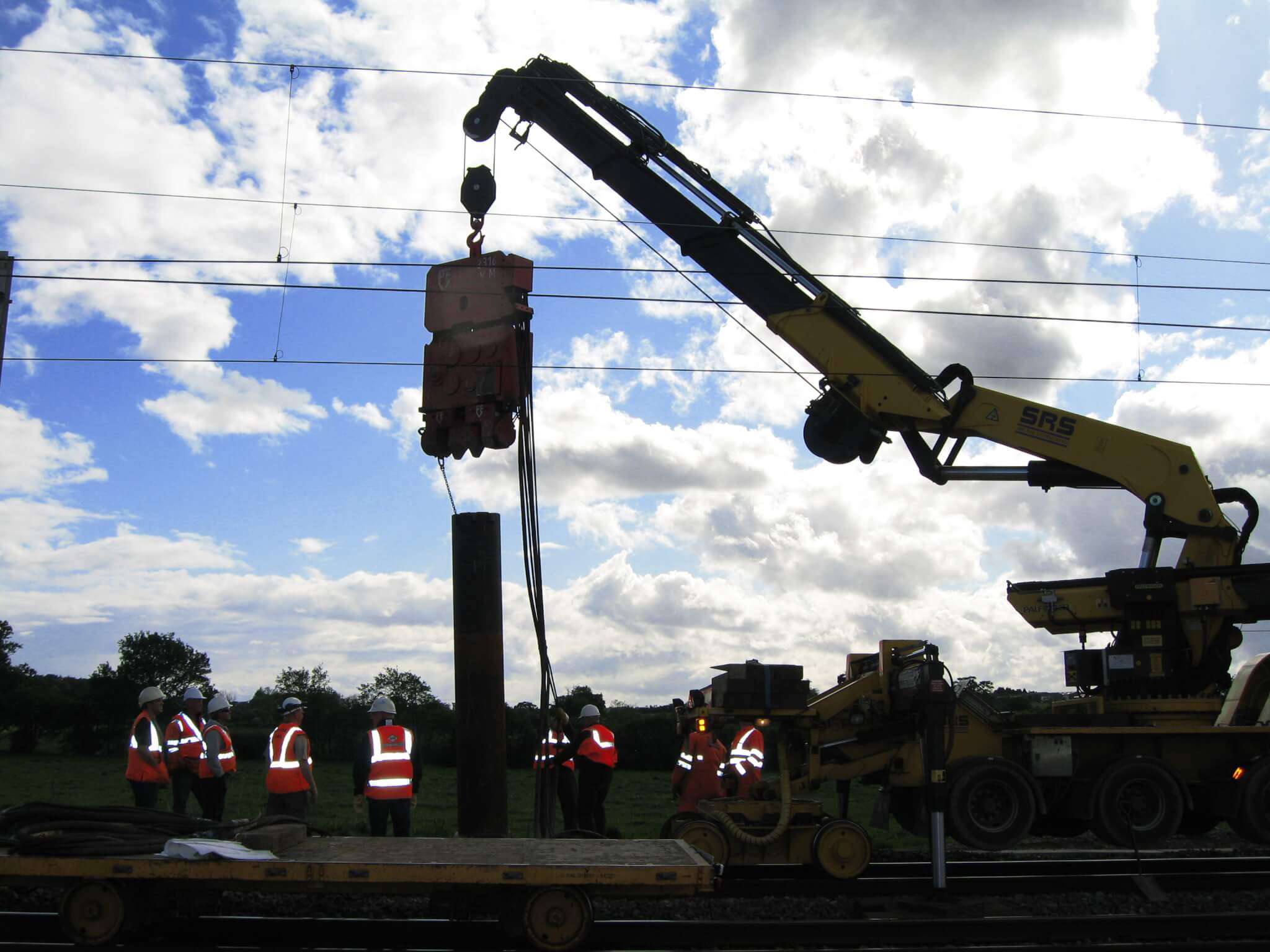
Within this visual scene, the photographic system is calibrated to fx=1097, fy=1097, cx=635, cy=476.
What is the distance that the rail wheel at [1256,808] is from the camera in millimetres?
11094

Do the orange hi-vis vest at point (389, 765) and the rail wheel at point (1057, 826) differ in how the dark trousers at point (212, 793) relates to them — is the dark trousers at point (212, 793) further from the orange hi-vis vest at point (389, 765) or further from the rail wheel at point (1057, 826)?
the rail wheel at point (1057, 826)

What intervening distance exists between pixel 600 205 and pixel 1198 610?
8.34m

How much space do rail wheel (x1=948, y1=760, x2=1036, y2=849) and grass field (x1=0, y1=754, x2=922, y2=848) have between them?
396 centimetres

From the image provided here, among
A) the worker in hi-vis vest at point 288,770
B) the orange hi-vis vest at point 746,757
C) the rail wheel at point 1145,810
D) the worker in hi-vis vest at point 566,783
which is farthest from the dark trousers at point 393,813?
the rail wheel at point 1145,810

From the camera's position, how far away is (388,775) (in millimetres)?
10789

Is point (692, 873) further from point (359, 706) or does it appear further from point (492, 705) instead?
point (359, 706)

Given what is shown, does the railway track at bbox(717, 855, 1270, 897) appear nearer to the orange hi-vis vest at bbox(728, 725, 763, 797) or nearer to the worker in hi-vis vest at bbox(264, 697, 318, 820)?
the orange hi-vis vest at bbox(728, 725, 763, 797)

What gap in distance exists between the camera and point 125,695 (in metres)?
42.2

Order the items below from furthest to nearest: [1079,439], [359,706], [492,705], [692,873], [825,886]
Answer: [359,706]
[1079,439]
[825,886]
[492,705]
[692,873]

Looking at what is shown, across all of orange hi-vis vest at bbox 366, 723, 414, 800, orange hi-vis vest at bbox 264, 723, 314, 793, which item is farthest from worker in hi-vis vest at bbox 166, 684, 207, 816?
orange hi-vis vest at bbox 366, 723, 414, 800

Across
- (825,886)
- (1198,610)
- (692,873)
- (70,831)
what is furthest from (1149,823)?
(70,831)

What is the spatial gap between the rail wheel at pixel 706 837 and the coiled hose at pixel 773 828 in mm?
102

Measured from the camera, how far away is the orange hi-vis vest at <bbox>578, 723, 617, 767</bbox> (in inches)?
508

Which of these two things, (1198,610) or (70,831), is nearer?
(70,831)
